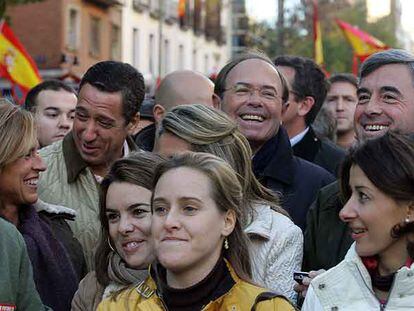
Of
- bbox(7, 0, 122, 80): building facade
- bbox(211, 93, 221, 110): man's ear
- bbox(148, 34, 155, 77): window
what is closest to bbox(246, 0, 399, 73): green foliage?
bbox(148, 34, 155, 77): window

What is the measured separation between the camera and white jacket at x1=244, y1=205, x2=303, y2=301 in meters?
5.10

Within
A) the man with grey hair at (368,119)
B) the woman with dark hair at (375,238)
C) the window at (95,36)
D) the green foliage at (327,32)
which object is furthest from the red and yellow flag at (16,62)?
the window at (95,36)

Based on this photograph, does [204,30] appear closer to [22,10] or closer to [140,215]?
[22,10]

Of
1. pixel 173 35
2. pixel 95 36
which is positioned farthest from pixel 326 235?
pixel 173 35

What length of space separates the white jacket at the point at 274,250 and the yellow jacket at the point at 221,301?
0.50 m

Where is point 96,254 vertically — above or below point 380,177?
below

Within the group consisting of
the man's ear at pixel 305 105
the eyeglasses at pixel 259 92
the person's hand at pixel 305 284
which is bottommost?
the person's hand at pixel 305 284

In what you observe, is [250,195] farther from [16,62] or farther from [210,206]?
[16,62]

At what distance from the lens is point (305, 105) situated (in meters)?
8.25

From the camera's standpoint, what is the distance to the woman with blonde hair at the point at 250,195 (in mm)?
5121

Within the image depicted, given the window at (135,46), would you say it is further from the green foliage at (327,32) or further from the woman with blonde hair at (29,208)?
the woman with blonde hair at (29,208)

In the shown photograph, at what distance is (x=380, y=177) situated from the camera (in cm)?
462

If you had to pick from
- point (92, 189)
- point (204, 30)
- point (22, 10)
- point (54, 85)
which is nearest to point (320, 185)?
point (92, 189)

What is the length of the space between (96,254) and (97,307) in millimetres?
492
